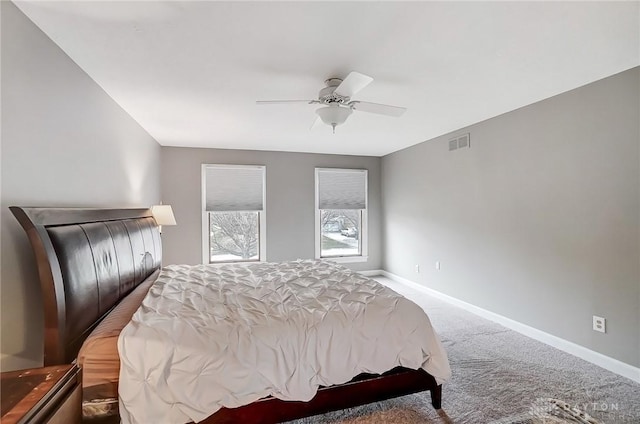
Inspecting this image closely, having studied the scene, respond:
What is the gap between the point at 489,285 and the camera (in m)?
3.80

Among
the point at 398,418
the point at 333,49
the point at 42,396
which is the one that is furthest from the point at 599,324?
the point at 42,396

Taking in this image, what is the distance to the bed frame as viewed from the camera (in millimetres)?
1462

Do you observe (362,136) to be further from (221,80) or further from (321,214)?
(221,80)

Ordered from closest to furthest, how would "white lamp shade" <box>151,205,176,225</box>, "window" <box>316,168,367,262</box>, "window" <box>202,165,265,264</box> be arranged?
"white lamp shade" <box>151,205,176,225</box>
"window" <box>202,165,265,264</box>
"window" <box>316,168,367,262</box>

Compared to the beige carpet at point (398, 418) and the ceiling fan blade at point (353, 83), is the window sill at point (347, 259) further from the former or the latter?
the ceiling fan blade at point (353, 83)

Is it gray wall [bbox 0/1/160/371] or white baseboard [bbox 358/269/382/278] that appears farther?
white baseboard [bbox 358/269/382/278]

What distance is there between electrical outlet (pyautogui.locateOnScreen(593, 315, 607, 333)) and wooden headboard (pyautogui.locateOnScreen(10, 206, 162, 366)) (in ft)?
13.2

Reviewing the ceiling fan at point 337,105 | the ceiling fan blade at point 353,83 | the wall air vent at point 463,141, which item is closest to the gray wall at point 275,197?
the wall air vent at point 463,141

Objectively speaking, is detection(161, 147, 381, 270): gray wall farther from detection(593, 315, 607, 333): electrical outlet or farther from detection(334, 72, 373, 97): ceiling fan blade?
A: detection(593, 315, 607, 333): electrical outlet

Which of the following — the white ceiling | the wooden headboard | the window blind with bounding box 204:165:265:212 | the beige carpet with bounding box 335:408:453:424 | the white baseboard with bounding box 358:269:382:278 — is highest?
the white ceiling

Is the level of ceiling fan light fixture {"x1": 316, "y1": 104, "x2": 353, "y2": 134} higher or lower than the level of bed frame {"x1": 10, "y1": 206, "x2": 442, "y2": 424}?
higher

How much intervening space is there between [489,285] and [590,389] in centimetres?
157

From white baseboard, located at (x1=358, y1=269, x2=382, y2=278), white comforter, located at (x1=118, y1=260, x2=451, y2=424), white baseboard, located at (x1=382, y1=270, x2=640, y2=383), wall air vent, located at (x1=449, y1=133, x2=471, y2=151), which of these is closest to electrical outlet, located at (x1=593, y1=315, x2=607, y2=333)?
white baseboard, located at (x1=382, y1=270, x2=640, y2=383)

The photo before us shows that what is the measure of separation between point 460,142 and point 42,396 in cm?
465
